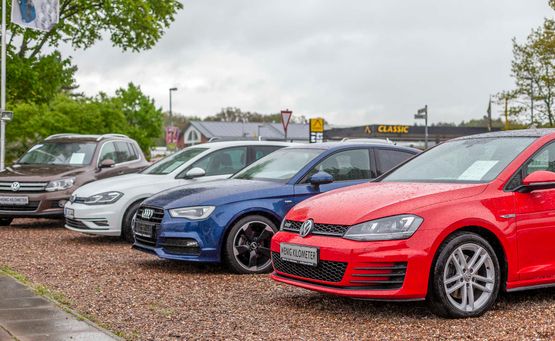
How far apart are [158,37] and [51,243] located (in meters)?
15.9

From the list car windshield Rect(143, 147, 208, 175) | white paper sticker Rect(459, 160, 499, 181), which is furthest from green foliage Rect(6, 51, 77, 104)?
white paper sticker Rect(459, 160, 499, 181)

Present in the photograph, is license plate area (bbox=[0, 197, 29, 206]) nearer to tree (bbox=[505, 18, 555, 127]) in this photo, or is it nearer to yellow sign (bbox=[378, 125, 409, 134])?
tree (bbox=[505, 18, 555, 127])

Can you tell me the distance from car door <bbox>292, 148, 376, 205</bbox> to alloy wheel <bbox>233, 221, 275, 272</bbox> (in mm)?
547

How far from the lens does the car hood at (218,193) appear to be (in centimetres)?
877

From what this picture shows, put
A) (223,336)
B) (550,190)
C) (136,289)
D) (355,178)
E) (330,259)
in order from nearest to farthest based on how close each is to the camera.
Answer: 1. (223,336)
2. (330,259)
3. (550,190)
4. (136,289)
5. (355,178)

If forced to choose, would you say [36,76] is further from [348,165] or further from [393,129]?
[393,129]

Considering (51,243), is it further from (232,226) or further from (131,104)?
(131,104)

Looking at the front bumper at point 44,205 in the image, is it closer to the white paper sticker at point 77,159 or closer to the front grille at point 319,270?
the white paper sticker at point 77,159

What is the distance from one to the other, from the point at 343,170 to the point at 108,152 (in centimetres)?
742

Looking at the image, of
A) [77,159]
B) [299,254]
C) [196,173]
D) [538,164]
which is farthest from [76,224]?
[538,164]

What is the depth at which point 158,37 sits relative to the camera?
27109 mm

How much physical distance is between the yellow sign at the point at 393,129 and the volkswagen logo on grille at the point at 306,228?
69.8 meters

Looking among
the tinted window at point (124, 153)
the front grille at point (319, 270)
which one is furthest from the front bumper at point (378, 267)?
the tinted window at point (124, 153)

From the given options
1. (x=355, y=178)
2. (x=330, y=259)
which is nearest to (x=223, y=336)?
(x=330, y=259)
